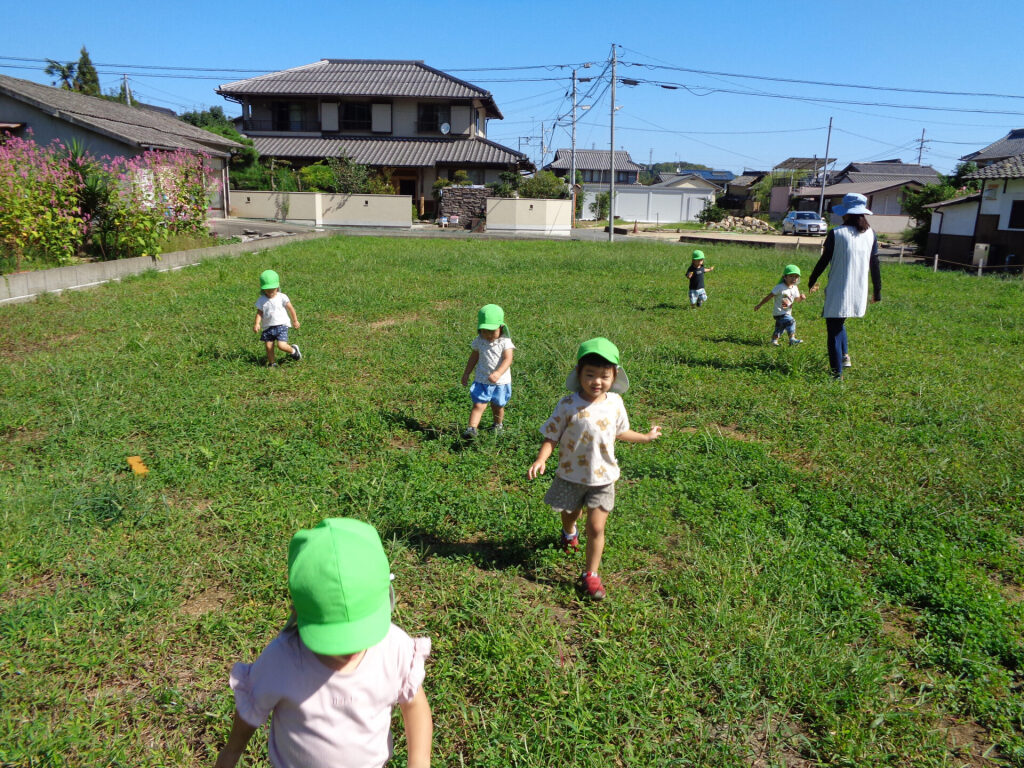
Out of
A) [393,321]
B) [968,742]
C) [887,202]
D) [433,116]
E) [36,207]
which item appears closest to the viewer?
[968,742]

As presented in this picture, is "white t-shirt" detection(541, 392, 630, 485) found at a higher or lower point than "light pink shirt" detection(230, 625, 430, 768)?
higher

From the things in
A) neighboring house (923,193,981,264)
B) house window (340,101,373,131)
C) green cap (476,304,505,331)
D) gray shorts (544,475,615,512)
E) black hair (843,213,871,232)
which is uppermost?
house window (340,101,373,131)

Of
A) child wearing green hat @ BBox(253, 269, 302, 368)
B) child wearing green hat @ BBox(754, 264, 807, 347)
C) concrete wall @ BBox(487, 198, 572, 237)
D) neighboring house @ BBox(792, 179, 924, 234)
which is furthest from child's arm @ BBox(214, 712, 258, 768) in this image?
neighboring house @ BBox(792, 179, 924, 234)

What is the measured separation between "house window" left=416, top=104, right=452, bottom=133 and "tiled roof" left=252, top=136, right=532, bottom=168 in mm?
810

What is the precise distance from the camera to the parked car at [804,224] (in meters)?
44.7

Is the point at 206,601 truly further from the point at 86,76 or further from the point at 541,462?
the point at 86,76

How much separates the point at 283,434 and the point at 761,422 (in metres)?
4.08

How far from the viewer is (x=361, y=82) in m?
41.2

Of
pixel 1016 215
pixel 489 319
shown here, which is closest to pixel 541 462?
pixel 489 319

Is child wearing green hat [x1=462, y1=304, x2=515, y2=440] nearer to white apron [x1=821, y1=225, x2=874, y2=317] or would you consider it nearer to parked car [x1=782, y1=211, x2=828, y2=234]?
white apron [x1=821, y1=225, x2=874, y2=317]

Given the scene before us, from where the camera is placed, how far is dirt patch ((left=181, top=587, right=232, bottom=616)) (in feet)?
11.5

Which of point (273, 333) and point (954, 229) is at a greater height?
point (954, 229)

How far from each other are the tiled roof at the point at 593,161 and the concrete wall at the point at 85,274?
64679mm

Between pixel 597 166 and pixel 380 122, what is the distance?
4381 cm
